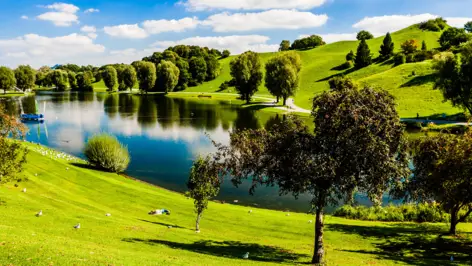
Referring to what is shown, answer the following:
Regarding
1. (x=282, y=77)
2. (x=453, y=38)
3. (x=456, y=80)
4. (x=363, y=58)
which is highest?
(x=453, y=38)

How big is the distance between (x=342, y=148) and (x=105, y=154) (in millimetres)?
43415

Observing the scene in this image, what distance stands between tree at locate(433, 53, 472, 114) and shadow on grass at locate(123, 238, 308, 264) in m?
79.8

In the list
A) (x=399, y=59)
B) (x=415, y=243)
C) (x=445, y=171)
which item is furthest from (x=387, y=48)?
(x=415, y=243)

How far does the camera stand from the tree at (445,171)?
94.7 ft

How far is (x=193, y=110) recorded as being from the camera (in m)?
139

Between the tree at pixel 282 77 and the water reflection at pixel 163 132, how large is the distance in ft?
48.1

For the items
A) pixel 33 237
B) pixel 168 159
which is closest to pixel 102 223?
pixel 33 237

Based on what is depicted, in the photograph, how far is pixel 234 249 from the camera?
2822cm

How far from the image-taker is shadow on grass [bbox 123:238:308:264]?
26078mm

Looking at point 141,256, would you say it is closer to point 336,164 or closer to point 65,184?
point 336,164

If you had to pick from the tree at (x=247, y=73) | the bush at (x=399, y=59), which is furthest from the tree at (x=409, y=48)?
the tree at (x=247, y=73)

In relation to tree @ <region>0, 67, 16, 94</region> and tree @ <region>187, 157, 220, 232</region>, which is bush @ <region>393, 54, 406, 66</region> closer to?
tree @ <region>187, 157, 220, 232</region>

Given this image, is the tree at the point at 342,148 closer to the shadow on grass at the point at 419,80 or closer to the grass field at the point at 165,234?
the grass field at the point at 165,234

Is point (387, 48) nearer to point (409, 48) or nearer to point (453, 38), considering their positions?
point (409, 48)
